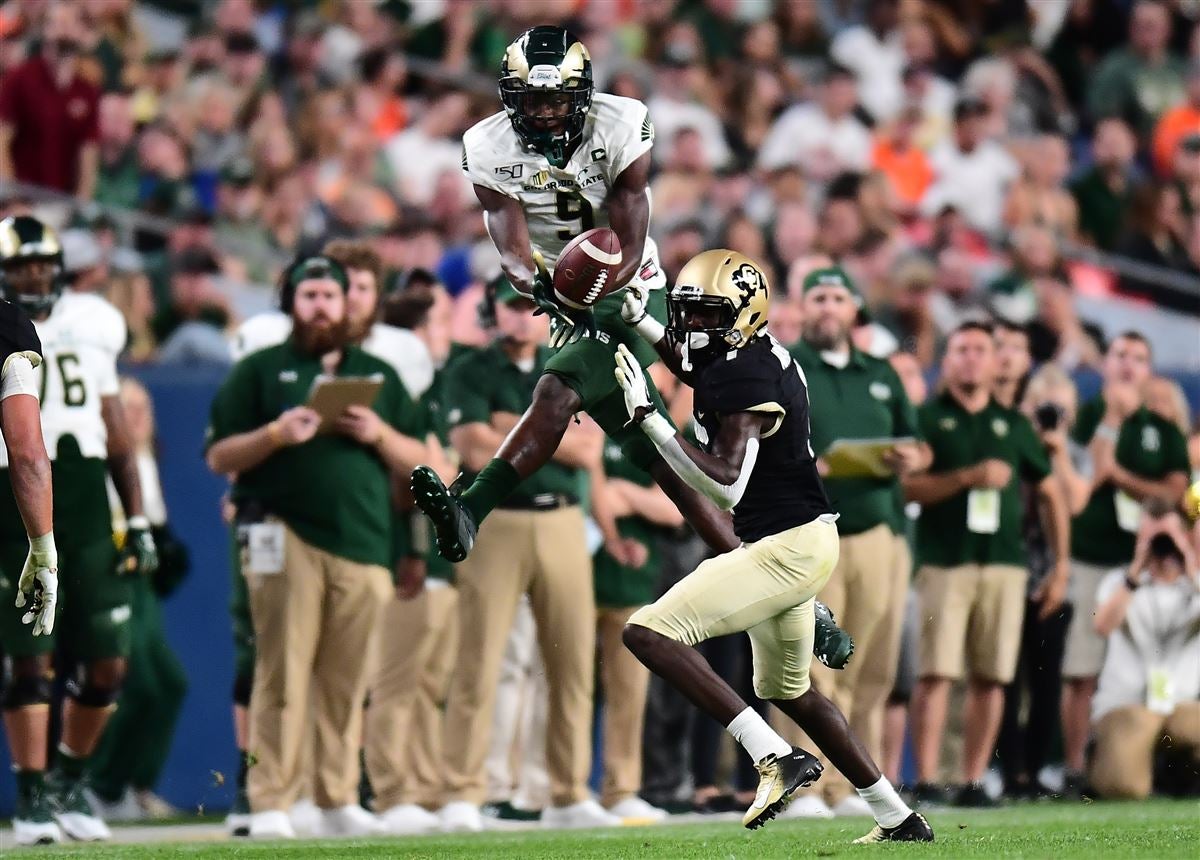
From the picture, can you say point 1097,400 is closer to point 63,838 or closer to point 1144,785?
point 1144,785

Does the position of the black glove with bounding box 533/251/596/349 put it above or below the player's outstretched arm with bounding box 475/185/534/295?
below

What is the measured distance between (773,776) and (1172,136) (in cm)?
1192

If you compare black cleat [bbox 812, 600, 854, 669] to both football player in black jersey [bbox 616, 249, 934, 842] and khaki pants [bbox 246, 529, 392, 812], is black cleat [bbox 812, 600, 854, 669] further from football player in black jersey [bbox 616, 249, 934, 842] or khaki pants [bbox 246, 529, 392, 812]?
khaki pants [bbox 246, 529, 392, 812]

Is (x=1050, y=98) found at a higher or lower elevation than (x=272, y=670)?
higher

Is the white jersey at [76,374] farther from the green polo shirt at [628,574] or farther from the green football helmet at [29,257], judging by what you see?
the green polo shirt at [628,574]

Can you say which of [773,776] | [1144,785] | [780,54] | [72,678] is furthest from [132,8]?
[773,776]

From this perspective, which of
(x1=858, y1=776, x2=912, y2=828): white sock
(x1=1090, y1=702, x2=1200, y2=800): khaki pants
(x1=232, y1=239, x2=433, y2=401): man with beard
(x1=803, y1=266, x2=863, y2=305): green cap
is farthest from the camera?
(x1=1090, y1=702, x2=1200, y2=800): khaki pants

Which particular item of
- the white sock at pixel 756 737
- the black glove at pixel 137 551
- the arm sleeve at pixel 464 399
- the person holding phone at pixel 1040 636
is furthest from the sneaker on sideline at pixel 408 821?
Answer: the person holding phone at pixel 1040 636

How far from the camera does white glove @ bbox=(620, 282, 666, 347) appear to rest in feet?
29.9

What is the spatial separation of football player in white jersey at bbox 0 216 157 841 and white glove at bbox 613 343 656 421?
10.5 feet

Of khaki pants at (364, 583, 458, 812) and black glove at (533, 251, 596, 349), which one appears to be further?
khaki pants at (364, 583, 458, 812)

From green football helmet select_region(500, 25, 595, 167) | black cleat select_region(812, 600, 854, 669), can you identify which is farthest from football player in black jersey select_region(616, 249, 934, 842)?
green football helmet select_region(500, 25, 595, 167)

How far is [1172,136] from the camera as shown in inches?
741

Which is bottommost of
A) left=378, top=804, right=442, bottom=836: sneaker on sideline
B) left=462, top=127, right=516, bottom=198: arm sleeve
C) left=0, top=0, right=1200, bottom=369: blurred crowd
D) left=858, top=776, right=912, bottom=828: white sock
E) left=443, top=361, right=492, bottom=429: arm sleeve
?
left=378, top=804, right=442, bottom=836: sneaker on sideline
